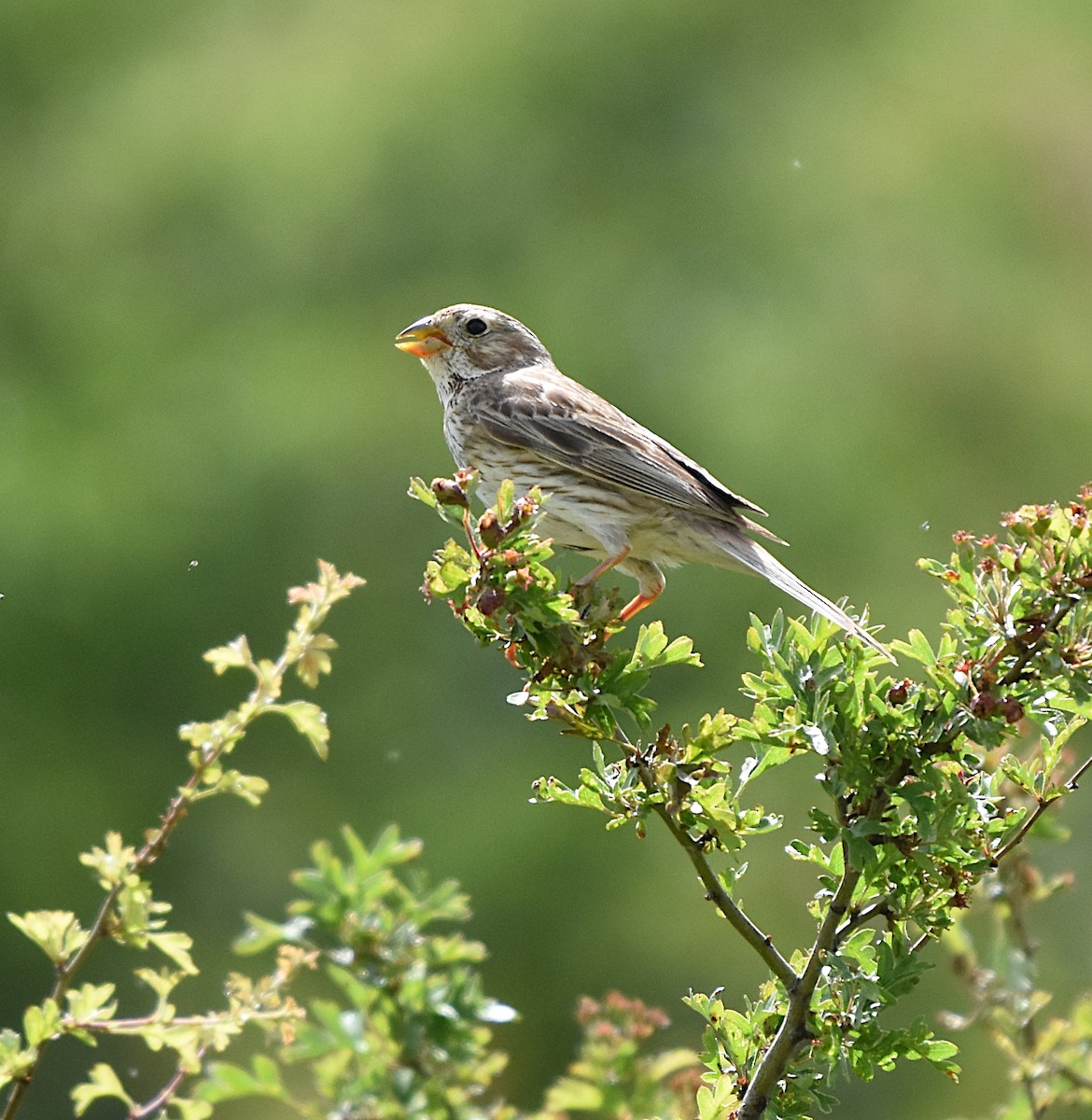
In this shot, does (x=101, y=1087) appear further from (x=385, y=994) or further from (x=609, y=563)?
(x=609, y=563)

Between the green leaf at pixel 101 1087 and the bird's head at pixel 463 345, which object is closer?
the green leaf at pixel 101 1087

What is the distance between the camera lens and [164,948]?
2281 millimetres

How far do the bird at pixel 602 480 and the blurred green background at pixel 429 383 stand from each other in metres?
A: 5.29

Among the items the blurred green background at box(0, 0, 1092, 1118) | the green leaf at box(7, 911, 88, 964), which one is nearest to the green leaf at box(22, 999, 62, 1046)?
the green leaf at box(7, 911, 88, 964)

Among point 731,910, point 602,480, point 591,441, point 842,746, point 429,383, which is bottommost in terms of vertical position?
point 731,910

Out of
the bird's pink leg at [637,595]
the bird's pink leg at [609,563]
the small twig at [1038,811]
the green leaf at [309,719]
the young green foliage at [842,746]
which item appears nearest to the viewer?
the green leaf at [309,719]

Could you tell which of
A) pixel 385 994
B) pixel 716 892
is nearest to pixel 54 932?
pixel 385 994

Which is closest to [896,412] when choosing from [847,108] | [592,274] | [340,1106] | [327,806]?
[592,274]

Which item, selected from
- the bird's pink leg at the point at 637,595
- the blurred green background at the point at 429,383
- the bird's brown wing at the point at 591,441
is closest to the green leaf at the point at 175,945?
the bird's pink leg at the point at 637,595

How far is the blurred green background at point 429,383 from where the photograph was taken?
11.3 meters

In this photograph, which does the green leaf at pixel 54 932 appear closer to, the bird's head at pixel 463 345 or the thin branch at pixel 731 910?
the thin branch at pixel 731 910

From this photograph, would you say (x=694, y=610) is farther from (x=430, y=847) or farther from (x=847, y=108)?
(x=847, y=108)

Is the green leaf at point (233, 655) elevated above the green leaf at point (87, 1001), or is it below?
above

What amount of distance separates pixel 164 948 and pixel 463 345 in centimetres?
401
